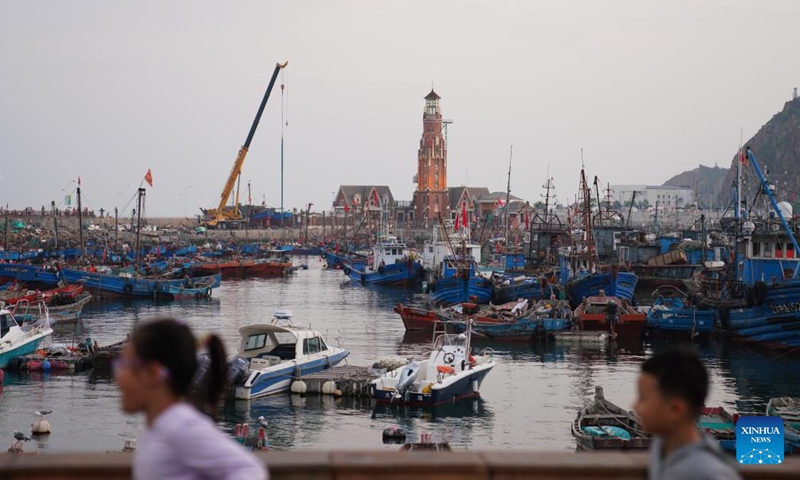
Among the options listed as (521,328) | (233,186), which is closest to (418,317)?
(521,328)

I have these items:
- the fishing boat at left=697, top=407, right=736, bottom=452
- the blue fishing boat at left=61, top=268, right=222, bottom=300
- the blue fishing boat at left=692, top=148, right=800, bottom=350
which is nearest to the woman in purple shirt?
the fishing boat at left=697, top=407, right=736, bottom=452

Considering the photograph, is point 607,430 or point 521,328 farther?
point 521,328

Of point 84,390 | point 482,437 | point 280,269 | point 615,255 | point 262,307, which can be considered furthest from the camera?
point 280,269

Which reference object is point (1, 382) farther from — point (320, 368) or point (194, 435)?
point (194, 435)

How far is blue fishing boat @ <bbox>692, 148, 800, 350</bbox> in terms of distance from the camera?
39094mm

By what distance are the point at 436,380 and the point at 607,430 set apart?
7237 mm

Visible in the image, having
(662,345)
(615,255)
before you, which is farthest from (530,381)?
(615,255)

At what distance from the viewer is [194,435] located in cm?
391

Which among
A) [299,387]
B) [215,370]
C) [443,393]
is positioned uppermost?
[215,370]

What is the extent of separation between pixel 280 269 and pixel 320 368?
6829 centimetres

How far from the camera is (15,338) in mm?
34406

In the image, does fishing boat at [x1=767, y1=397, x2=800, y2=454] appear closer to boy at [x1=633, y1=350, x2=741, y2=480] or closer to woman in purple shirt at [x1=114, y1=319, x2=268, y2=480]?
boy at [x1=633, y1=350, x2=741, y2=480]

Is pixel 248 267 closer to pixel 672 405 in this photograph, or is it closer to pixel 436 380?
pixel 436 380

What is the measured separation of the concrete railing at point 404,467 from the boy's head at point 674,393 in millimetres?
1805
